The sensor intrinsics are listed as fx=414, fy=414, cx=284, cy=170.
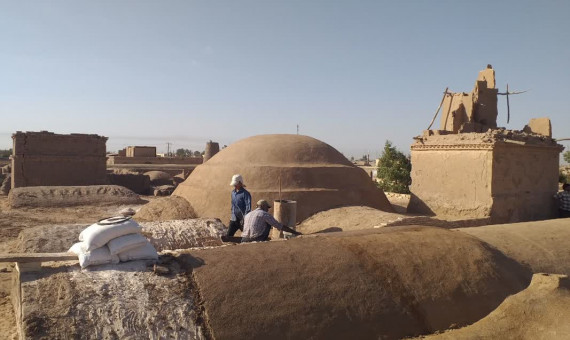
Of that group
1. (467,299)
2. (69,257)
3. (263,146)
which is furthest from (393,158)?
(69,257)

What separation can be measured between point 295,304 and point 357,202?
26.5 feet

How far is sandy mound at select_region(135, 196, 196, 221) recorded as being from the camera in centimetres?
1122

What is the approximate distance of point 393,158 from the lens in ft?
75.8

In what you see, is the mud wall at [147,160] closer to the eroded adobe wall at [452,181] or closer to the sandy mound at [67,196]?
the sandy mound at [67,196]

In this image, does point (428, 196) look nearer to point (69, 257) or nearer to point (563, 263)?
point (563, 263)

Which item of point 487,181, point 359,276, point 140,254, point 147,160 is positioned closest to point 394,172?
point 487,181

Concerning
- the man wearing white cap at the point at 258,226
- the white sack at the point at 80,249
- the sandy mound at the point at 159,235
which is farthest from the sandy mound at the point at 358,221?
the white sack at the point at 80,249

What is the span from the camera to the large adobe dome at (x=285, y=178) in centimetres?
1091

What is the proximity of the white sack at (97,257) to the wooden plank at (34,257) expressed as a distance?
172mm

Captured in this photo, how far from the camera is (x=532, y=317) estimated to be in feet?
12.1

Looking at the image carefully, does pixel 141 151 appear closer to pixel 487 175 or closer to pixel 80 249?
pixel 487 175

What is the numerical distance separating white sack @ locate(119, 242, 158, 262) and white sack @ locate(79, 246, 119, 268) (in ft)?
0.23

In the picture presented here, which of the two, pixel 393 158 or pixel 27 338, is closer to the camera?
pixel 27 338

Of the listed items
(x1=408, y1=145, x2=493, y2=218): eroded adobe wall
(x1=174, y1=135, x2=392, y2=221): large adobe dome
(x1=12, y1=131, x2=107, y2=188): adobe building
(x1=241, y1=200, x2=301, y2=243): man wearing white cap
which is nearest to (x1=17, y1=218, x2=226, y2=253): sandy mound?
(x1=174, y1=135, x2=392, y2=221): large adobe dome
